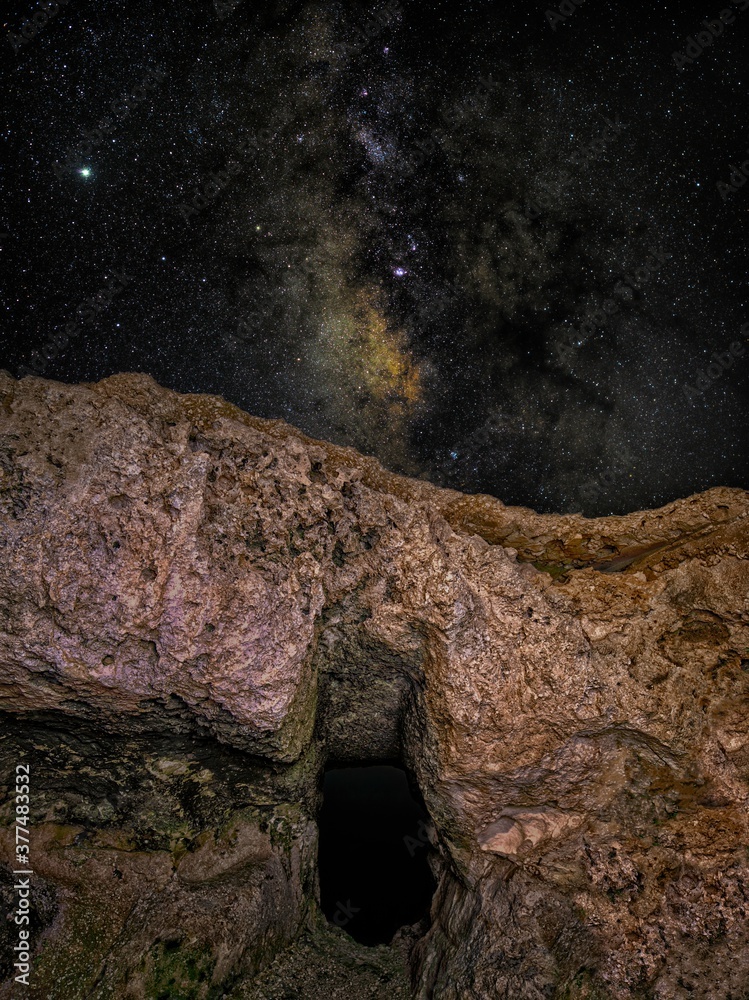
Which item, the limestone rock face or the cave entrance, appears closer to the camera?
the limestone rock face

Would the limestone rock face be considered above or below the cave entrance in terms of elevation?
above

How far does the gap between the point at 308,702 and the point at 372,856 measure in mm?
6274

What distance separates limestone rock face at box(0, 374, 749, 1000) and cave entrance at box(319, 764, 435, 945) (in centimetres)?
113

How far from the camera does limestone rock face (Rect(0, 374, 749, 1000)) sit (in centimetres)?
301

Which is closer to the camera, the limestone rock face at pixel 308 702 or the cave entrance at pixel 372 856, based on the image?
the limestone rock face at pixel 308 702

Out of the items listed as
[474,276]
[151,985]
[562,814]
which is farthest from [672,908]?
[474,276]

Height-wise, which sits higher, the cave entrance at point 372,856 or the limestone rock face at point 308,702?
the limestone rock face at point 308,702

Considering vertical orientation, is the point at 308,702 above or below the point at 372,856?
above

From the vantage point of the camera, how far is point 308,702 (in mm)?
3568

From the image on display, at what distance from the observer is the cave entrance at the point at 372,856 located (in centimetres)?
638

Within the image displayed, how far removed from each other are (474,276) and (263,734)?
337 cm

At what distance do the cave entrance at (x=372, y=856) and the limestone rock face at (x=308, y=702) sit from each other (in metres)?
1.13

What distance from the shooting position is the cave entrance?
251 inches

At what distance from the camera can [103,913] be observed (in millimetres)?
3145
